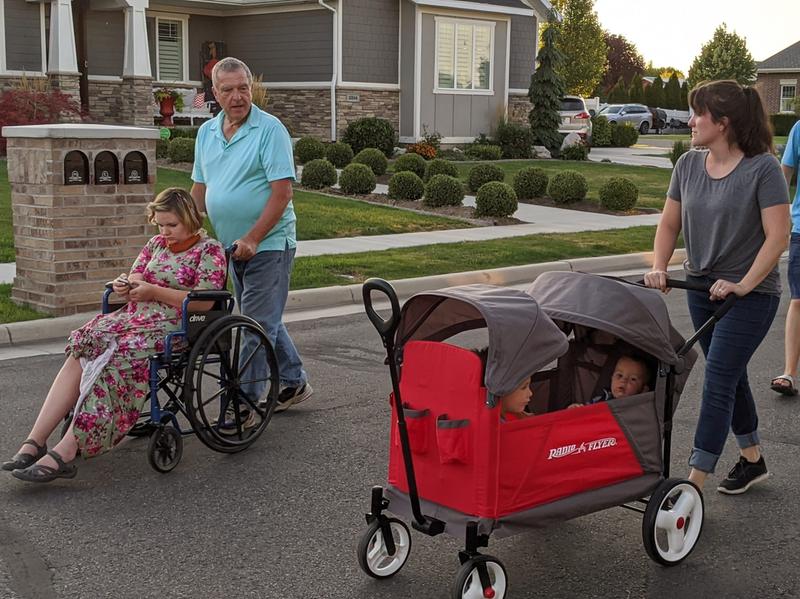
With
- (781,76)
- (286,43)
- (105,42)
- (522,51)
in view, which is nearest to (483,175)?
(286,43)

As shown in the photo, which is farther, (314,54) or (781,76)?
(781,76)

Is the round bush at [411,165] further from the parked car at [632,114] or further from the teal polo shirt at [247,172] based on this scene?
the parked car at [632,114]

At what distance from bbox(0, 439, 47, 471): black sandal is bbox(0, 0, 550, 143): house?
72.7 feet

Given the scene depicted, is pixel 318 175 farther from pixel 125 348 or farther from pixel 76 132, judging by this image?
pixel 125 348

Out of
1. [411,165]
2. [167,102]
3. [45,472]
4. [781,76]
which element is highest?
[781,76]

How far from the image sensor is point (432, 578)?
14.6 ft

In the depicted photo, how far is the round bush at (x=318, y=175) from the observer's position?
1941 centimetres

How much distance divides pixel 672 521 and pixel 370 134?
76.7ft

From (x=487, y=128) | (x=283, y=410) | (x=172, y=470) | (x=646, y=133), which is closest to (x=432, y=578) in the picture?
(x=172, y=470)

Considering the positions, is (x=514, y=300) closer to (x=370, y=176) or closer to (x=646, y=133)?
(x=370, y=176)

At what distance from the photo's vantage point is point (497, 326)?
3996 mm

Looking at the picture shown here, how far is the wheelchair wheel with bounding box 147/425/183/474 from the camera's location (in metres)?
5.62

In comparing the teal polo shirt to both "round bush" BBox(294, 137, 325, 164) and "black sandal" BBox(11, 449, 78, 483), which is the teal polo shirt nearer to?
"black sandal" BBox(11, 449, 78, 483)

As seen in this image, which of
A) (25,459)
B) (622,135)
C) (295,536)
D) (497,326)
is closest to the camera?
(497,326)
